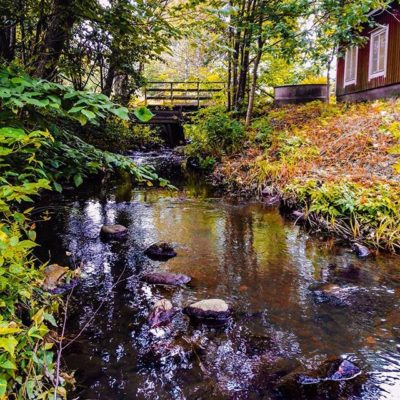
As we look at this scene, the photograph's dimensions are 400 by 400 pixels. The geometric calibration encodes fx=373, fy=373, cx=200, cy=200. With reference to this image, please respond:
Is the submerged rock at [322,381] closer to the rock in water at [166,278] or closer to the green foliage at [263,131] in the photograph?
the rock in water at [166,278]

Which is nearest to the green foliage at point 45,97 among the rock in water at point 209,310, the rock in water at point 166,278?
the rock in water at point 209,310

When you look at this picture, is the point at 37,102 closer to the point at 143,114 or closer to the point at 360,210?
the point at 143,114

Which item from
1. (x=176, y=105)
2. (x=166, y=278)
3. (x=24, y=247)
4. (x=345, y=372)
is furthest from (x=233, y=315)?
(x=176, y=105)

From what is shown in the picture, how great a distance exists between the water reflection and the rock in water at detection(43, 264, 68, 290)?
261 millimetres

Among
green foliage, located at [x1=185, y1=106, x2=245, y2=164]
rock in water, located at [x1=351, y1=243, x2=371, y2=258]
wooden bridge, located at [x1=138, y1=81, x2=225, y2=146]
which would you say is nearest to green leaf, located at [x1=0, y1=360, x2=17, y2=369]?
rock in water, located at [x1=351, y1=243, x2=371, y2=258]

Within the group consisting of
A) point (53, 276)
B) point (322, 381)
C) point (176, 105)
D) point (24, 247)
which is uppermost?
point (176, 105)

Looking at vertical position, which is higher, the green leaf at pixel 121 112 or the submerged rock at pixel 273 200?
the green leaf at pixel 121 112

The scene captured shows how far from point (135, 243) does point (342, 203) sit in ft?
11.8

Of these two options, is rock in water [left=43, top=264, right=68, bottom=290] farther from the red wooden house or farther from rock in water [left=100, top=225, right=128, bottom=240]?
the red wooden house

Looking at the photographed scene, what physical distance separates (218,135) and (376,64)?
668cm

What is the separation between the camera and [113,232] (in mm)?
6328

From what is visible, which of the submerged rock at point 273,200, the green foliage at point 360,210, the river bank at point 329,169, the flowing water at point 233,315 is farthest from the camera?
the submerged rock at point 273,200

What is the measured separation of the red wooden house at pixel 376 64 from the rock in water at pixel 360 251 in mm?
8266

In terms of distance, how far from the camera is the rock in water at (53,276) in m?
4.14
